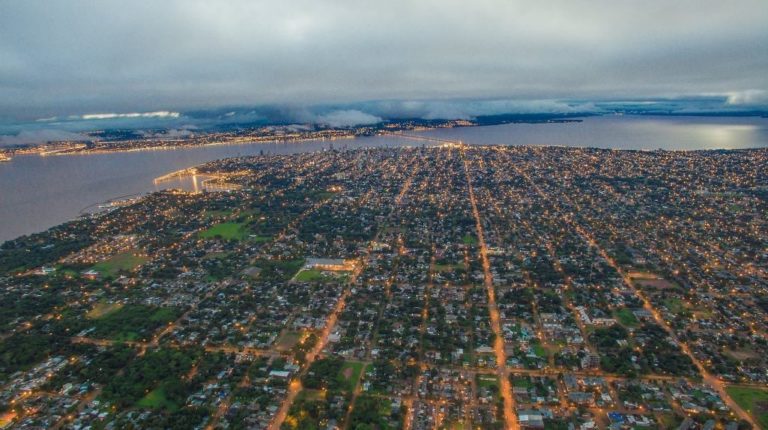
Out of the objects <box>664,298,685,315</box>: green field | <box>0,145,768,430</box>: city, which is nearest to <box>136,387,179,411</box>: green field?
<box>0,145,768,430</box>: city

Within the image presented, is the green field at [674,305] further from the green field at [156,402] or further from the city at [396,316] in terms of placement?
the green field at [156,402]

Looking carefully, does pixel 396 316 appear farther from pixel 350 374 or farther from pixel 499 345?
pixel 499 345

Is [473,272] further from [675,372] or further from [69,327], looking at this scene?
[69,327]

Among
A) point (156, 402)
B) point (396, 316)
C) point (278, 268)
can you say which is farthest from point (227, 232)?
point (156, 402)

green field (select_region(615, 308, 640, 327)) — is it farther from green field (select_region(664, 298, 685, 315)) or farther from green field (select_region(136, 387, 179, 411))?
green field (select_region(136, 387, 179, 411))

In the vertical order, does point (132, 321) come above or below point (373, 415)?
above
